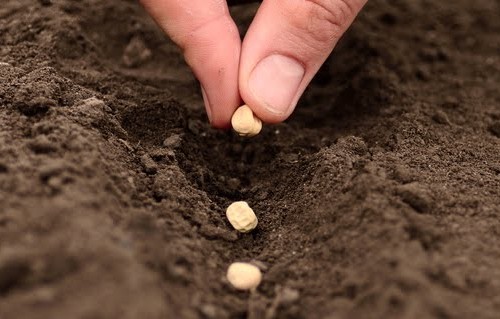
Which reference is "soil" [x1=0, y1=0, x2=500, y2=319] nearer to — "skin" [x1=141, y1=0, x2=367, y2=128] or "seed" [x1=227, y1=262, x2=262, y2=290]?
"seed" [x1=227, y1=262, x2=262, y2=290]

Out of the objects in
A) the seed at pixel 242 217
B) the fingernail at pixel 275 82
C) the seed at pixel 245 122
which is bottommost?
the seed at pixel 242 217

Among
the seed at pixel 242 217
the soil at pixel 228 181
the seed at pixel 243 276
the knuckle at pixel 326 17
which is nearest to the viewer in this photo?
the soil at pixel 228 181

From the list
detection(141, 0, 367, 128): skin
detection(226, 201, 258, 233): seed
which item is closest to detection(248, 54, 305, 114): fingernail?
detection(141, 0, 367, 128): skin

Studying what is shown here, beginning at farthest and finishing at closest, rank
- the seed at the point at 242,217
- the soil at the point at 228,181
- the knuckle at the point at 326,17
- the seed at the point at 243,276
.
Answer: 1. the knuckle at the point at 326,17
2. the seed at the point at 242,217
3. the seed at the point at 243,276
4. the soil at the point at 228,181

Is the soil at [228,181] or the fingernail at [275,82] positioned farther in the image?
the fingernail at [275,82]

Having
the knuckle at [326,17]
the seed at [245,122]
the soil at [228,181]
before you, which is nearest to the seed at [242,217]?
the soil at [228,181]

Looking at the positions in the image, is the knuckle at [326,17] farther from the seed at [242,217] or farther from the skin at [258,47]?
the seed at [242,217]

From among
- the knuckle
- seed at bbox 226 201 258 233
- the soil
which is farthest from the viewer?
the knuckle

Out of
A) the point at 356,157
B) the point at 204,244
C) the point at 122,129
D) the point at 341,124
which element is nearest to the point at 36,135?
the point at 122,129
